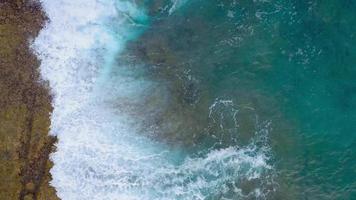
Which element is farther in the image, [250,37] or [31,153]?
[250,37]

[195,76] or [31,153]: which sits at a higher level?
[195,76]

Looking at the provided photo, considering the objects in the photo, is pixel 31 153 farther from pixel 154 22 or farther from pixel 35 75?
pixel 154 22

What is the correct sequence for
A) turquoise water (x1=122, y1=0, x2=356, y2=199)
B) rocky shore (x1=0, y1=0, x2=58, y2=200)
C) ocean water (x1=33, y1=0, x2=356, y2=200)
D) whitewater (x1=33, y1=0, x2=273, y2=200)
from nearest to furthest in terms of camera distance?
rocky shore (x1=0, y1=0, x2=58, y2=200), whitewater (x1=33, y1=0, x2=273, y2=200), ocean water (x1=33, y1=0, x2=356, y2=200), turquoise water (x1=122, y1=0, x2=356, y2=199)

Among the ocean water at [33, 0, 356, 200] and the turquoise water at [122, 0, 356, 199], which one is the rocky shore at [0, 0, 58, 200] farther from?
the turquoise water at [122, 0, 356, 199]

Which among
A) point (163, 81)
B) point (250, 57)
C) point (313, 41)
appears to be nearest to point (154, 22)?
point (163, 81)

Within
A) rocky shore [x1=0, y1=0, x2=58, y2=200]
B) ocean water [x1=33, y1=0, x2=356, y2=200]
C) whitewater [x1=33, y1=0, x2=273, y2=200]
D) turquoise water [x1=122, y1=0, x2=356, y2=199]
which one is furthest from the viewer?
turquoise water [x1=122, y1=0, x2=356, y2=199]

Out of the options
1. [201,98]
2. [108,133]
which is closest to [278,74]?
[201,98]

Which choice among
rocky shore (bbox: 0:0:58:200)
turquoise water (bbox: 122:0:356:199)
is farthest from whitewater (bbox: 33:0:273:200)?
turquoise water (bbox: 122:0:356:199)

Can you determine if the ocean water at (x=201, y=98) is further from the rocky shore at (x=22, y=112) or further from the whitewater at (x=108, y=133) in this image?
the rocky shore at (x=22, y=112)
